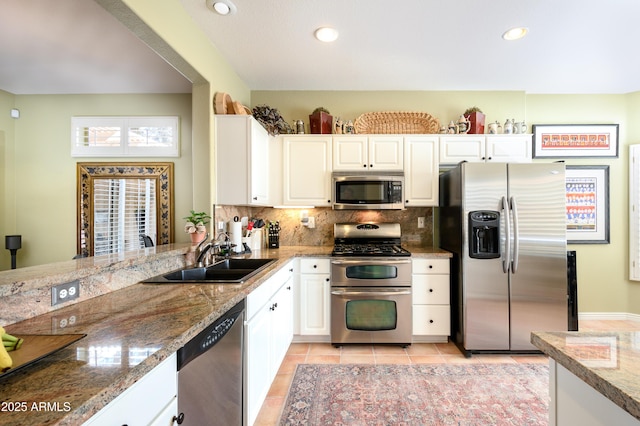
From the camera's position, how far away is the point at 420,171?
10.4 ft

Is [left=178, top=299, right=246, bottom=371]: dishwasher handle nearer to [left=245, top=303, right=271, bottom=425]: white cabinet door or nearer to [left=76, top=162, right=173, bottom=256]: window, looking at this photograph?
[left=245, top=303, right=271, bottom=425]: white cabinet door

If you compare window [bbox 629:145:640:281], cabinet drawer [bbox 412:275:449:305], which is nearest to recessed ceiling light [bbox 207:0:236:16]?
cabinet drawer [bbox 412:275:449:305]

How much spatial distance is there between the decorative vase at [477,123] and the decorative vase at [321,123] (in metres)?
1.55

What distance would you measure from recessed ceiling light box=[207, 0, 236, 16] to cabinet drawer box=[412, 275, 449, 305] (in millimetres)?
2671

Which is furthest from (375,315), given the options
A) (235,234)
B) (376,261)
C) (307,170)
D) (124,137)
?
(124,137)

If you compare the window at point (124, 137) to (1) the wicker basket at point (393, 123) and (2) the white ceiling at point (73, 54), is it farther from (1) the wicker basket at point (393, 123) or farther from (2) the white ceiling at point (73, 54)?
(1) the wicker basket at point (393, 123)

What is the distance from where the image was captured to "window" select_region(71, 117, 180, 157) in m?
3.72

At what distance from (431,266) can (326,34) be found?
2247 millimetres

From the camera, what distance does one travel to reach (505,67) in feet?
9.45

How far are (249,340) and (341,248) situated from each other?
165cm

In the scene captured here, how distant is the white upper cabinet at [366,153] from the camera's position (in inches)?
125

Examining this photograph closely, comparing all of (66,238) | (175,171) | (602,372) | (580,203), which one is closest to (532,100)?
(580,203)

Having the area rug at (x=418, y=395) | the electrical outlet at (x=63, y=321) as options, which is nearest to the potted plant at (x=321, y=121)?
the area rug at (x=418, y=395)

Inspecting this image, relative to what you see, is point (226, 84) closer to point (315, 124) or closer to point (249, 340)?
point (315, 124)
